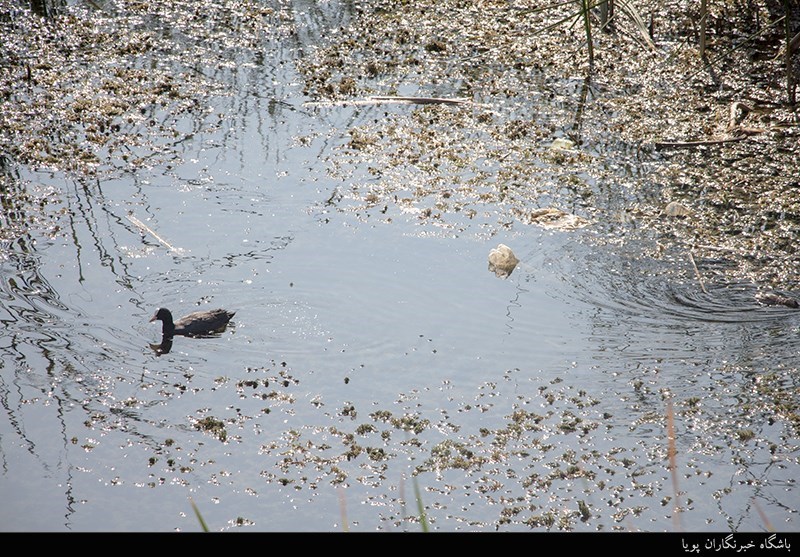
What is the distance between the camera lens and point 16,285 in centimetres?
518

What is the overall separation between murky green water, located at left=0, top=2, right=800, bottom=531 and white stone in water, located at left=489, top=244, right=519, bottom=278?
2.0 inches

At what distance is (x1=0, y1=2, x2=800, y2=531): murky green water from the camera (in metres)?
3.91

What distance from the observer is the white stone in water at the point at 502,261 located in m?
5.55

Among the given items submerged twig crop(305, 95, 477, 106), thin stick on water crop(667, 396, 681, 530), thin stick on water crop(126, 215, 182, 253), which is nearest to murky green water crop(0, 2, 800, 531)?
thin stick on water crop(126, 215, 182, 253)

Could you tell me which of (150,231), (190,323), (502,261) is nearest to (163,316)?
(190,323)

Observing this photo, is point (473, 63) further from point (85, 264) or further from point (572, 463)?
point (572, 463)

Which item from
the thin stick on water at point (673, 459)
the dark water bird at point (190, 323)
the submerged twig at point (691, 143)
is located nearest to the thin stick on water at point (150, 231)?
the dark water bird at point (190, 323)

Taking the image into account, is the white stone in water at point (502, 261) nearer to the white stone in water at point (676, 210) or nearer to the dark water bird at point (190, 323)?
the white stone in water at point (676, 210)

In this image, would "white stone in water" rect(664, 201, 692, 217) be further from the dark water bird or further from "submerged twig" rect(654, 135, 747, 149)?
the dark water bird

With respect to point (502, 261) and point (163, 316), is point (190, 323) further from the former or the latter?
point (502, 261)

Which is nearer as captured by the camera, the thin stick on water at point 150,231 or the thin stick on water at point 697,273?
the thin stick on water at point 697,273

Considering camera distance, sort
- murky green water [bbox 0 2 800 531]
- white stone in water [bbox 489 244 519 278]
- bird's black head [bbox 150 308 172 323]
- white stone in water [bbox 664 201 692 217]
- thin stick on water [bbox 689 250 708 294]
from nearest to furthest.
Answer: murky green water [bbox 0 2 800 531] → bird's black head [bbox 150 308 172 323] → thin stick on water [bbox 689 250 708 294] → white stone in water [bbox 489 244 519 278] → white stone in water [bbox 664 201 692 217]

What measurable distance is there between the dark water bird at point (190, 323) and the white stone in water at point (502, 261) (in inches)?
62.8
